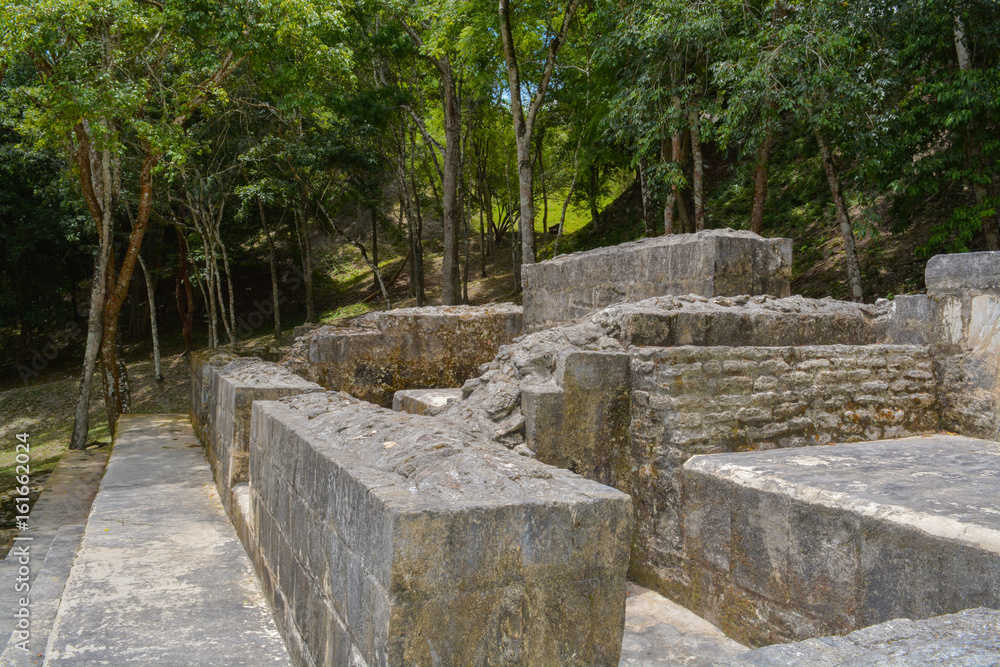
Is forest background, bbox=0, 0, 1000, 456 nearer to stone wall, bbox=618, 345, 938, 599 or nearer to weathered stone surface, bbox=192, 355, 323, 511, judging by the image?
weathered stone surface, bbox=192, 355, 323, 511

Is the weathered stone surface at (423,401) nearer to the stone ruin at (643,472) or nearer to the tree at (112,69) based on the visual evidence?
the stone ruin at (643,472)

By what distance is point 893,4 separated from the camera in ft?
34.8

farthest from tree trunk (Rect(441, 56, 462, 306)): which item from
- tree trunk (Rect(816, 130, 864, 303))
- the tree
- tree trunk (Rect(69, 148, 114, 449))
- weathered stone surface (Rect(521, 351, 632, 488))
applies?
weathered stone surface (Rect(521, 351, 632, 488))

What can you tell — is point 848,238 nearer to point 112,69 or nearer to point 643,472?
point 643,472

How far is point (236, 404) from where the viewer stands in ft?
15.9

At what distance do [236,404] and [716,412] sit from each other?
3.12m

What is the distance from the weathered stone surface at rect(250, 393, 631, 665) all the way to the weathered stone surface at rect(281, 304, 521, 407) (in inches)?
198

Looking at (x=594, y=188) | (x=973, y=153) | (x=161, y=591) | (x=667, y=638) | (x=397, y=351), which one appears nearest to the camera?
(x=161, y=591)

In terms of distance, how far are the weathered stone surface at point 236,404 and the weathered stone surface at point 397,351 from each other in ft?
2.43

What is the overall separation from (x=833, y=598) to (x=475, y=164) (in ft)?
79.3

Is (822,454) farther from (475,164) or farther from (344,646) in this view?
(475,164)

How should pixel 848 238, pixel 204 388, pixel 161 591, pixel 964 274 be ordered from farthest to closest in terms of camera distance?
pixel 848 238, pixel 204 388, pixel 964 274, pixel 161 591

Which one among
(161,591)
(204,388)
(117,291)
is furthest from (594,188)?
(161,591)

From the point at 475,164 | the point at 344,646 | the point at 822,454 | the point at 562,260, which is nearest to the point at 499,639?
the point at 344,646
